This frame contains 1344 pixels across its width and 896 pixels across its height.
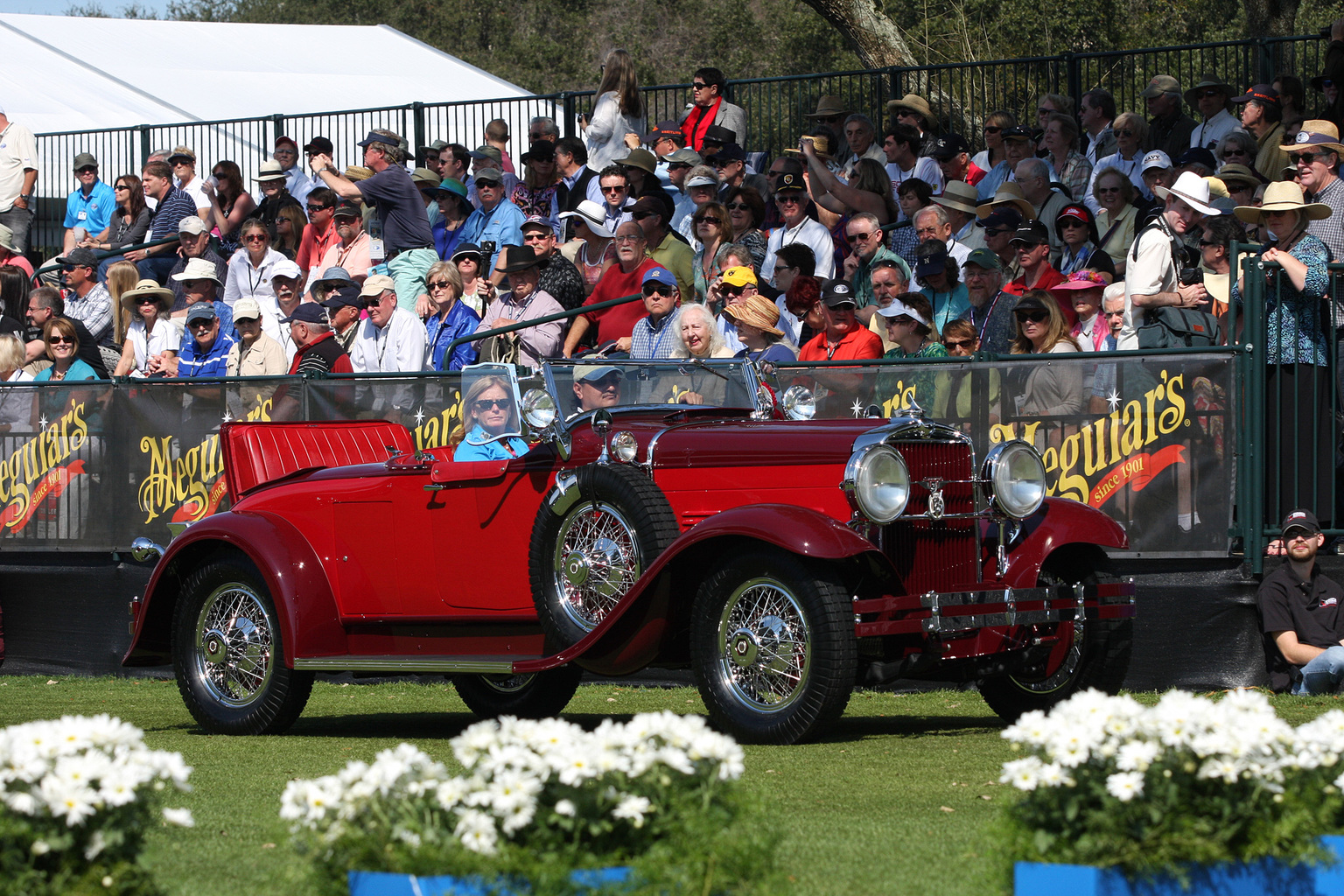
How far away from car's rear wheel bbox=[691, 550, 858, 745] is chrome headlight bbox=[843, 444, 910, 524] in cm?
33

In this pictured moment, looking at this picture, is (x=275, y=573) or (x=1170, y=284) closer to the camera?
(x=275, y=573)

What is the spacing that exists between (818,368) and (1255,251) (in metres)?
2.47

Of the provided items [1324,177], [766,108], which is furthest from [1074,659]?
[766,108]

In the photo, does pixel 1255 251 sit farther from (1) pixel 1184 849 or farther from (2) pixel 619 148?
(2) pixel 619 148

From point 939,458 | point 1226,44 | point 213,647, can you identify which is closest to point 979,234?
point 1226,44

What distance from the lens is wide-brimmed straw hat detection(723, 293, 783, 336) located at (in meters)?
9.96

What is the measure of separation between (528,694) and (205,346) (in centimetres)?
568

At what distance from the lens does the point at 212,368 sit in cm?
1290

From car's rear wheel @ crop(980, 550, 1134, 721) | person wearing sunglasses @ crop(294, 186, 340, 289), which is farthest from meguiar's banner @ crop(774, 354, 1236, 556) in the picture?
person wearing sunglasses @ crop(294, 186, 340, 289)

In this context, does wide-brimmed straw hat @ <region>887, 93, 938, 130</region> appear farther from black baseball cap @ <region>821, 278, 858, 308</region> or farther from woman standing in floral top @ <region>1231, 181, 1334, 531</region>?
woman standing in floral top @ <region>1231, 181, 1334, 531</region>

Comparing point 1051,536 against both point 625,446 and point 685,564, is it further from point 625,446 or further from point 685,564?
point 625,446

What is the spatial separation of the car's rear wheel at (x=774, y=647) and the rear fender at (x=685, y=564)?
0.12 m

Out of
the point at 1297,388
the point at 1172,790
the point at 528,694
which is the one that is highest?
the point at 1297,388

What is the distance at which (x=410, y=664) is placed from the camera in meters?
7.70
